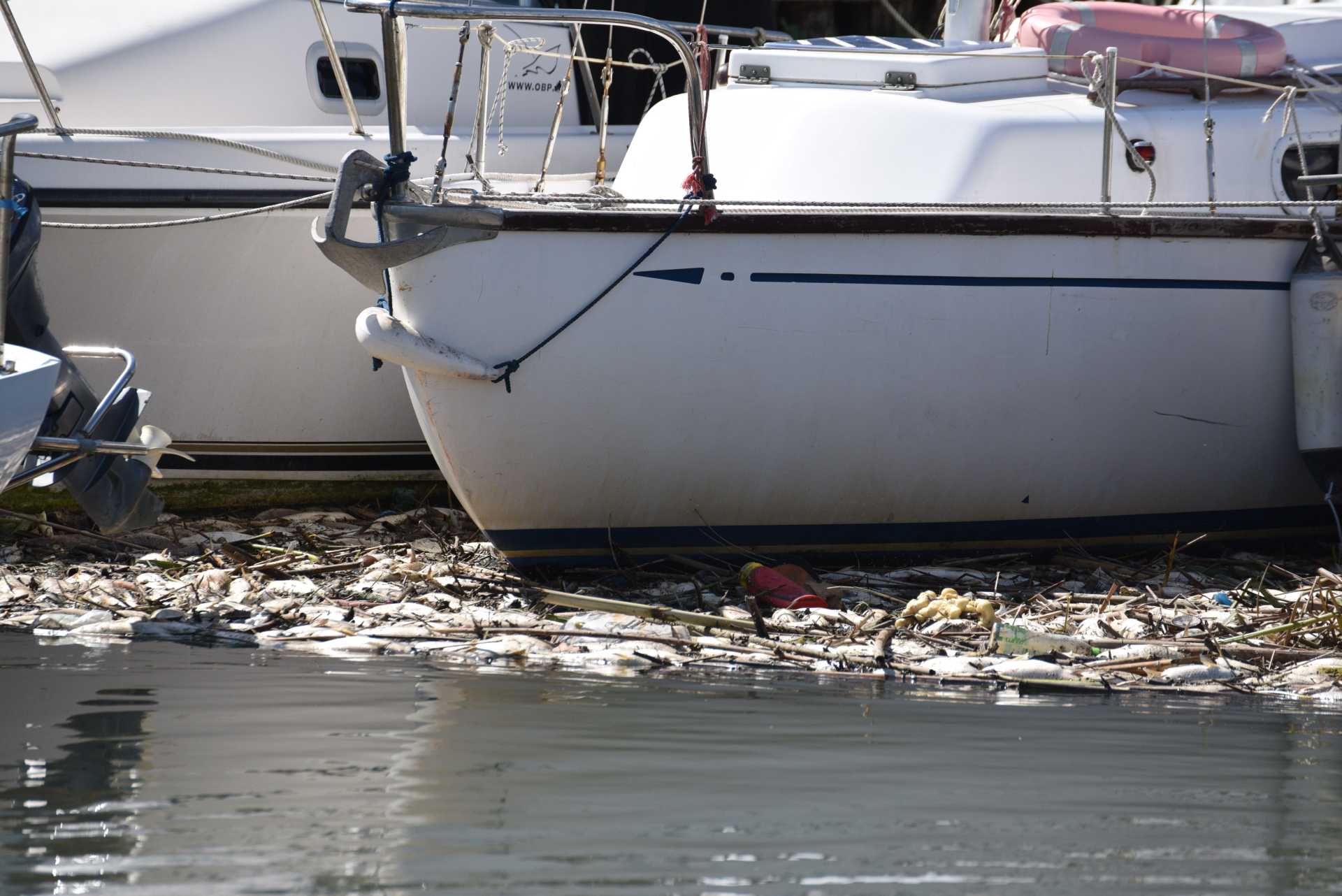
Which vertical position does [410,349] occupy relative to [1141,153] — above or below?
below

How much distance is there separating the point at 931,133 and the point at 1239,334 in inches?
54.0

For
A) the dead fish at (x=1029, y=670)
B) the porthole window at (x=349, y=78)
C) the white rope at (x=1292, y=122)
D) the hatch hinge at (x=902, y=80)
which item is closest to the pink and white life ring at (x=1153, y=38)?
the white rope at (x=1292, y=122)

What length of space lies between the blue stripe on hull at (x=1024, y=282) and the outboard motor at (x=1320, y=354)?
132 millimetres

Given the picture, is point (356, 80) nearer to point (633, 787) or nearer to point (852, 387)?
point (852, 387)

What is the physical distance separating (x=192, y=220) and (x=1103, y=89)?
343 centimetres

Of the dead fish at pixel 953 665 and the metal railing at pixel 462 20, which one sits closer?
the dead fish at pixel 953 665

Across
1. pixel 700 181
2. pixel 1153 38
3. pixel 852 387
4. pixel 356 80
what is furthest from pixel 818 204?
pixel 356 80

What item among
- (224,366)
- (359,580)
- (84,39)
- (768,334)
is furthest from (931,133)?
(84,39)

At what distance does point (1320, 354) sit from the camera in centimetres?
586

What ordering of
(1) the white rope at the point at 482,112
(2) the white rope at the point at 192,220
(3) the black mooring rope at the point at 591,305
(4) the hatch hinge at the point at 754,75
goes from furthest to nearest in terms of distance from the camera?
1. (4) the hatch hinge at the point at 754,75
2. (2) the white rope at the point at 192,220
3. (1) the white rope at the point at 482,112
4. (3) the black mooring rope at the point at 591,305

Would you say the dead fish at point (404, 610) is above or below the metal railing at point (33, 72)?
below

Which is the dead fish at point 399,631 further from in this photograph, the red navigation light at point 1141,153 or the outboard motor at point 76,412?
the red navigation light at point 1141,153

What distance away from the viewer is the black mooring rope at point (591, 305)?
5.39 meters

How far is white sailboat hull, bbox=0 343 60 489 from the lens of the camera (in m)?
4.52
